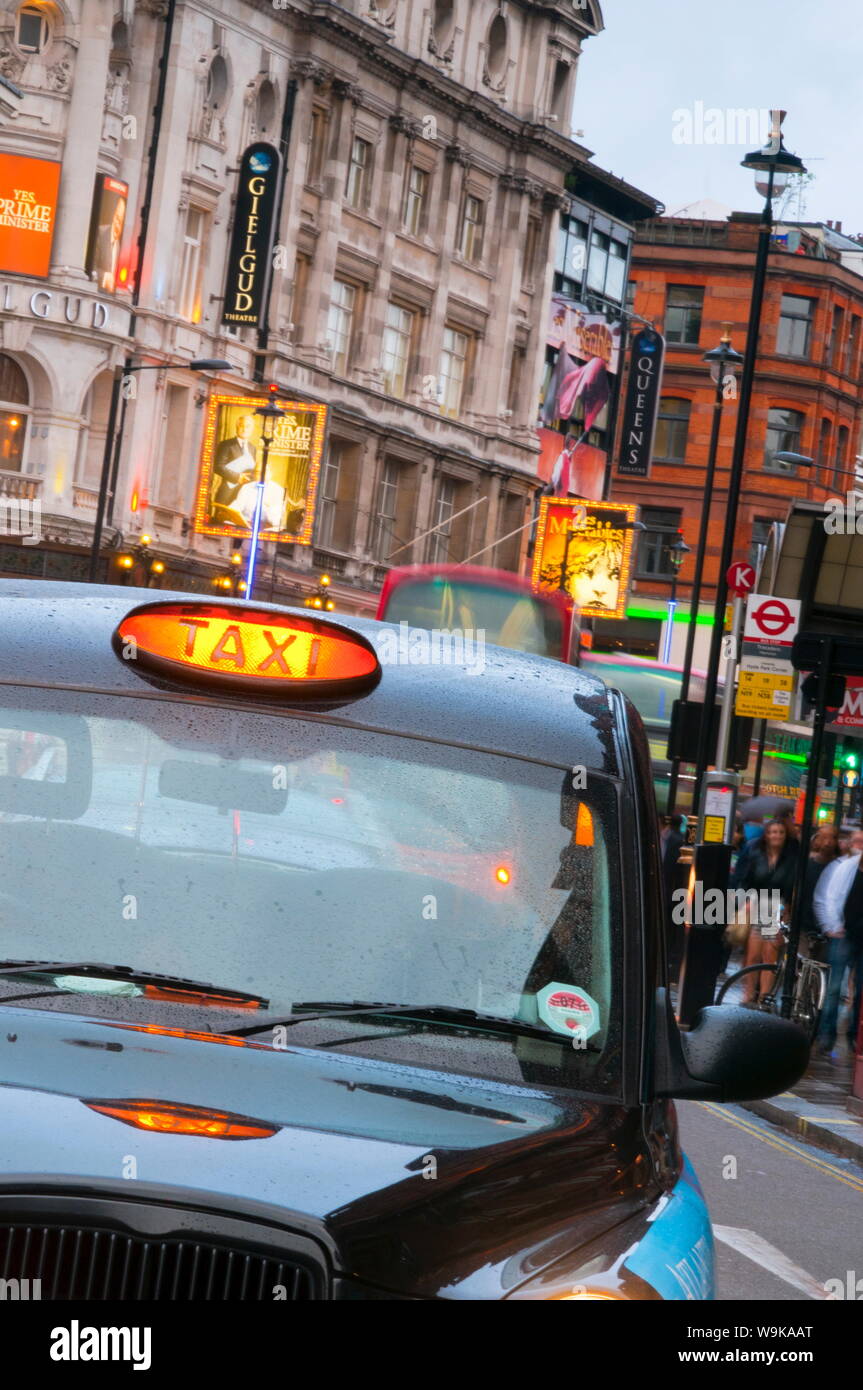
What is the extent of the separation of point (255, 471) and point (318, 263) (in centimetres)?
843

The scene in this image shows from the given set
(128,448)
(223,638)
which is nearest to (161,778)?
(223,638)

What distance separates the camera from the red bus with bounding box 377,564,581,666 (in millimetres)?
29250

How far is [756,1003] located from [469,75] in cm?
5024

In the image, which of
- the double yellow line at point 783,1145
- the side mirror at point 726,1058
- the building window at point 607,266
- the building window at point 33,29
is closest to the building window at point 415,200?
the building window at point 607,266

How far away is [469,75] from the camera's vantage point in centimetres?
6366

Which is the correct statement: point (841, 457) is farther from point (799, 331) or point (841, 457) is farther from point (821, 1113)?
point (821, 1113)

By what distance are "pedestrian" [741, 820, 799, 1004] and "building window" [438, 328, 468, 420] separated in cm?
4373

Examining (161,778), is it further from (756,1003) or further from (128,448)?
(128,448)

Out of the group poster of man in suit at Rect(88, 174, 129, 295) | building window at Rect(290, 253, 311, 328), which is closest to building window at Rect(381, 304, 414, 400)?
building window at Rect(290, 253, 311, 328)

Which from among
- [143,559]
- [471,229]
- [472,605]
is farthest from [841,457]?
[472,605]

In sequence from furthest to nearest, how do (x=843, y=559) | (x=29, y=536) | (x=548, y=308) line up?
(x=548, y=308) < (x=29, y=536) < (x=843, y=559)

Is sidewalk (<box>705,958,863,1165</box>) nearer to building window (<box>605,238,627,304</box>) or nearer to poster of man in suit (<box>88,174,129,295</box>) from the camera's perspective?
poster of man in suit (<box>88,174,129,295</box>)

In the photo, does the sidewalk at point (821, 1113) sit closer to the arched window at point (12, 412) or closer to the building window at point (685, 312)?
the arched window at point (12, 412)

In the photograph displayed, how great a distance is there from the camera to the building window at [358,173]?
59.0 meters
